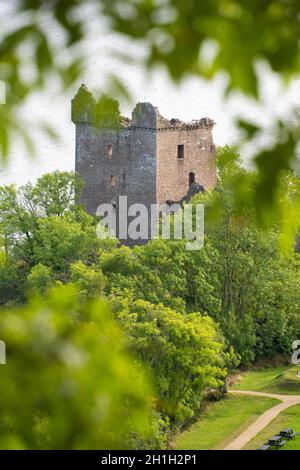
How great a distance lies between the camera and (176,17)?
12.2 ft

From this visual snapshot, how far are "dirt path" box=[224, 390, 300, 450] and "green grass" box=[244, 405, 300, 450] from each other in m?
0.17

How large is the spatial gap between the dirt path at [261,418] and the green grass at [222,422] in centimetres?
17

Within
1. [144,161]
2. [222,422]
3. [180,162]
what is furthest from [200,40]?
[180,162]

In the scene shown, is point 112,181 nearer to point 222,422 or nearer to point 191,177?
point 191,177

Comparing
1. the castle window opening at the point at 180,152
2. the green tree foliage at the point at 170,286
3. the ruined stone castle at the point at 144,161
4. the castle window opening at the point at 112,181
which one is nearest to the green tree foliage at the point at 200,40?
the green tree foliage at the point at 170,286

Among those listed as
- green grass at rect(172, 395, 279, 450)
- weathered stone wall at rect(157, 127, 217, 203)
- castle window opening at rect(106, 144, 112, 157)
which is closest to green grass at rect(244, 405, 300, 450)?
green grass at rect(172, 395, 279, 450)

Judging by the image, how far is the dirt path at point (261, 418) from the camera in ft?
92.7

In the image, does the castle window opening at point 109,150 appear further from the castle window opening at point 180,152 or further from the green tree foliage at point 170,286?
the green tree foliage at point 170,286

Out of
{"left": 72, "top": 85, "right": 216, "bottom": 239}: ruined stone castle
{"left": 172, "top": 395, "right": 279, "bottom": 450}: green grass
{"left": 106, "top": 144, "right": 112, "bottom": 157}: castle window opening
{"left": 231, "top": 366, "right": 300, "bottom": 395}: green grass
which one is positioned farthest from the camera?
{"left": 106, "top": 144, "right": 112, "bottom": 157}: castle window opening

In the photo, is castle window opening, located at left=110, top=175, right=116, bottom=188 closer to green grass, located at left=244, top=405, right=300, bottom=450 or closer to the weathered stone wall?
the weathered stone wall

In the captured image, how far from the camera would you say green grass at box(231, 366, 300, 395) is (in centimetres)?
3638

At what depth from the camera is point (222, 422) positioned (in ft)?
104

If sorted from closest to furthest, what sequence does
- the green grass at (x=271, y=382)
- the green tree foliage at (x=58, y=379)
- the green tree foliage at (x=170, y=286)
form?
the green tree foliage at (x=58, y=379)
the green tree foliage at (x=170, y=286)
the green grass at (x=271, y=382)

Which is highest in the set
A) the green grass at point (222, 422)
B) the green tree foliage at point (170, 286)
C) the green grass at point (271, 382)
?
the green tree foliage at point (170, 286)
